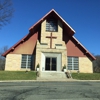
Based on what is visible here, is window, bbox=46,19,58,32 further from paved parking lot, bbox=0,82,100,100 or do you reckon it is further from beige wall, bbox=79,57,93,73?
paved parking lot, bbox=0,82,100,100

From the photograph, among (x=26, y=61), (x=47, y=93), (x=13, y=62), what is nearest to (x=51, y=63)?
(x=26, y=61)

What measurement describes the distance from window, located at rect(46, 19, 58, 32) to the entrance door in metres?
4.82

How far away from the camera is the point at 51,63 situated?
24234mm

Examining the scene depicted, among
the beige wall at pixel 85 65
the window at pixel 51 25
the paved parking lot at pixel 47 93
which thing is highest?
the window at pixel 51 25

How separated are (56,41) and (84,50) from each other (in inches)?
195

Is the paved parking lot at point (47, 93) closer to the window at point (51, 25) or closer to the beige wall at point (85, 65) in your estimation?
the beige wall at point (85, 65)

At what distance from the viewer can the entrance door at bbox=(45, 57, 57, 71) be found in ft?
79.2

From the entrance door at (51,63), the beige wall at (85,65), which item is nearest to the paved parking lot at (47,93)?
the entrance door at (51,63)

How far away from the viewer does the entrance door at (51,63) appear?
24125mm

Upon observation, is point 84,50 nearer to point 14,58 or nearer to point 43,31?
point 43,31

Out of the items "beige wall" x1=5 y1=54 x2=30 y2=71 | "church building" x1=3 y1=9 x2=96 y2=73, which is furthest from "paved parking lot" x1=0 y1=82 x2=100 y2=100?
"beige wall" x1=5 y1=54 x2=30 y2=71

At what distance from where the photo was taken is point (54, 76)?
65.5 ft

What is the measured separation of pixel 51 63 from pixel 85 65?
5.80 metres

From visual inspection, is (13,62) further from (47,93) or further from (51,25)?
(47,93)
